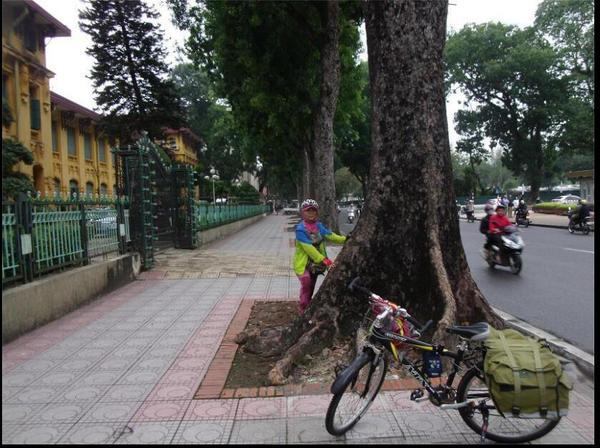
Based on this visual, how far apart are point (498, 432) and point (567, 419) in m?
0.60

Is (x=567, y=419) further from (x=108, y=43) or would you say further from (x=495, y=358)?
(x=108, y=43)

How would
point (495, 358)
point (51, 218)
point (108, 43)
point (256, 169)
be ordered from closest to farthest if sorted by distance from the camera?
point (495, 358)
point (51, 218)
point (108, 43)
point (256, 169)

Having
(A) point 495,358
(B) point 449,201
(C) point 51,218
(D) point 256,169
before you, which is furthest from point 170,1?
(D) point 256,169

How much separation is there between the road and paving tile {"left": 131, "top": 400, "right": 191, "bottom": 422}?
13.5ft

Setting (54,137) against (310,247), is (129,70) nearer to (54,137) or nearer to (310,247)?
(54,137)

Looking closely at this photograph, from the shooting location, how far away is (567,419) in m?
3.56

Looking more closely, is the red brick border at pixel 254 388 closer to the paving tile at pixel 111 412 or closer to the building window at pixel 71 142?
the paving tile at pixel 111 412

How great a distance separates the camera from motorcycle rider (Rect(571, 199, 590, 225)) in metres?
19.0

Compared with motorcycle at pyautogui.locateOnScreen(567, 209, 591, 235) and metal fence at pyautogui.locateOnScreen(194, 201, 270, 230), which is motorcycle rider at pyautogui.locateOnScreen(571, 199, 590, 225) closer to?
motorcycle at pyautogui.locateOnScreen(567, 209, 591, 235)

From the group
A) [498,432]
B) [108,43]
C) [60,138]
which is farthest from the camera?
[108,43]

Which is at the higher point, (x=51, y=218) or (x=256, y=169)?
(x=256, y=169)

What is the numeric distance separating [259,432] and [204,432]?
0.37 meters

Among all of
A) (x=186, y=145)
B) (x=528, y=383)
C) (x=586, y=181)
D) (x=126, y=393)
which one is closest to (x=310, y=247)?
(x=126, y=393)

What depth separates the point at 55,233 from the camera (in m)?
7.14
